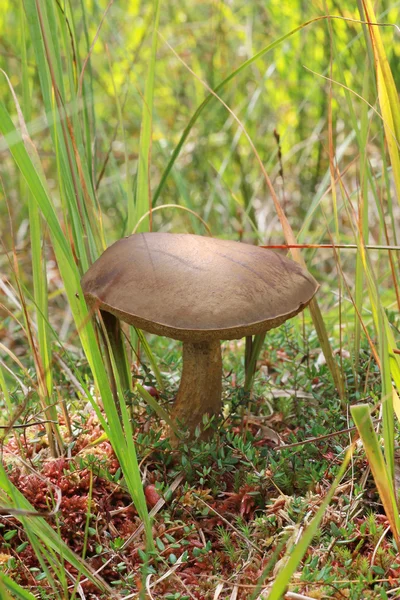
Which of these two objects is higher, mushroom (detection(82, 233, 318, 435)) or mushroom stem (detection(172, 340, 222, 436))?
mushroom (detection(82, 233, 318, 435))

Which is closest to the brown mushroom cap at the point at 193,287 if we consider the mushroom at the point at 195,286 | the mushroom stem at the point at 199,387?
the mushroom at the point at 195,286

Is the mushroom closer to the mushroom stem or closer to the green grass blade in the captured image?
the mushroom stem

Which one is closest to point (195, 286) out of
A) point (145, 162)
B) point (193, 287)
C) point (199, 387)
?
point (193, 287)

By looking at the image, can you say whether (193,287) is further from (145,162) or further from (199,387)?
(145,162)

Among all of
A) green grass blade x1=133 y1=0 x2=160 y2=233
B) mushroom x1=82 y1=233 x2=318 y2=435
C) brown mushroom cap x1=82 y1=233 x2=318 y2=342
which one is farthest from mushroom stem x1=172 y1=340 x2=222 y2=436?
green grass blade x1=133 y1=0 x2=160 y2=233

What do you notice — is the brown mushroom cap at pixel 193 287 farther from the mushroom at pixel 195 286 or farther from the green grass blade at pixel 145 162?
the green grass blade at pixel 145 162

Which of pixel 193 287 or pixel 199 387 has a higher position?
pixel 193 287
